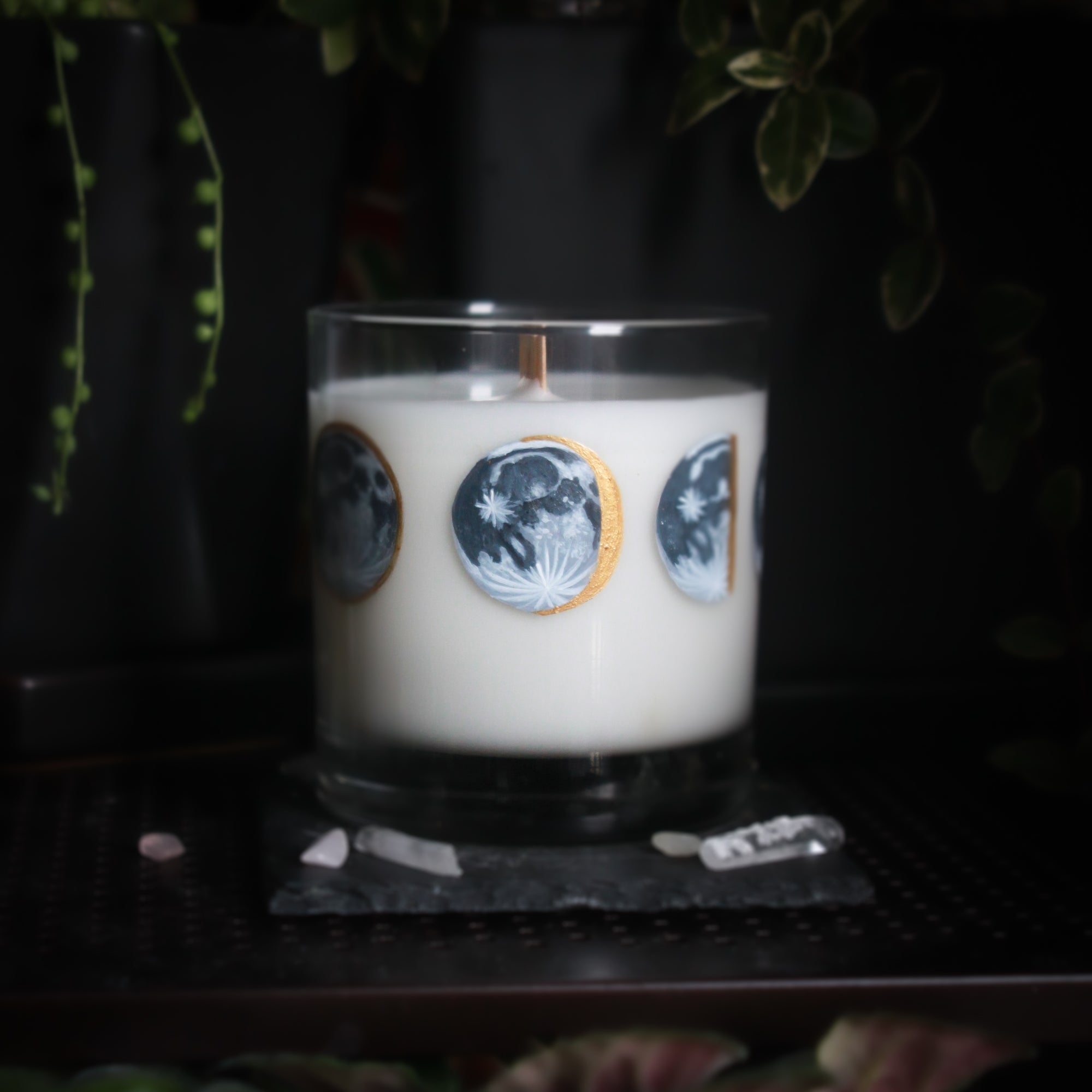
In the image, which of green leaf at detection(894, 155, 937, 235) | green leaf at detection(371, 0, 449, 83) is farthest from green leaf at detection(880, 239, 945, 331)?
green leaf at detection(371, 0, 449, 83)

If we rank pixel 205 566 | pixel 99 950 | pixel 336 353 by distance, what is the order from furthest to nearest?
pixel 205 566, pixel 336 353, pixel 99 950

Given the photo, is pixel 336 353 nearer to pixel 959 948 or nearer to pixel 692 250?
pixel 692 250

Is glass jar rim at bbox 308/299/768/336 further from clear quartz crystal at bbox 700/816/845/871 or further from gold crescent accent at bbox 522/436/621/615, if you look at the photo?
clear quartz crystal at bbox 700/816/845/871

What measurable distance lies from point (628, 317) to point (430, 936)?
28cm

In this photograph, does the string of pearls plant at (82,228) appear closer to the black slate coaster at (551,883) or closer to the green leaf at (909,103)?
the black slate coaster at (551,883)

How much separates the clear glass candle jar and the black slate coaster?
0.02m

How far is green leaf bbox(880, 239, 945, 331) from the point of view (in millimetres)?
608

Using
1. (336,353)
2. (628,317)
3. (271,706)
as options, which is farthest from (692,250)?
(271,706)

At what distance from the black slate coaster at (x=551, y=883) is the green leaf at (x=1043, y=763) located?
4.8 inches

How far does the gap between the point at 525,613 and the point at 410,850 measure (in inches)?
3.9

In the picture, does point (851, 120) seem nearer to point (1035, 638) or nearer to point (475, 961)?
point (1035, 638)

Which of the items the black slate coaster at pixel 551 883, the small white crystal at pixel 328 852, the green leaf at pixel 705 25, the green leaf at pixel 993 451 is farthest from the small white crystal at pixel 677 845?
the green leaf at pixel 705 25

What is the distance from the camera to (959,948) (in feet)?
1.51

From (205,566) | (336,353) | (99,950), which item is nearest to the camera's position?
(99,950)
